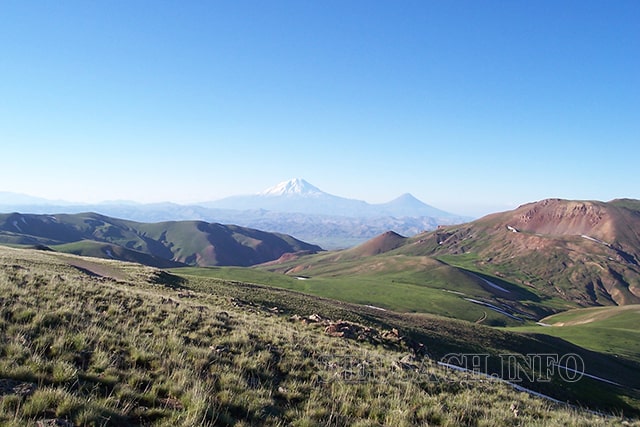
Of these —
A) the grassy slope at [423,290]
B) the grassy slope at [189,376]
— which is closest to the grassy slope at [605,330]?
the grassy slope at [423,290]

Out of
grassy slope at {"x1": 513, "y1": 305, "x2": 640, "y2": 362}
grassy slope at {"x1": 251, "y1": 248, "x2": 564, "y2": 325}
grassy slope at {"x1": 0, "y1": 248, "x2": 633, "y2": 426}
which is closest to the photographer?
grassy slope at {"x1": 0, "y1": 248, "x2": 633, "y2": 426}

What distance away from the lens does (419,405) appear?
13.0 meters

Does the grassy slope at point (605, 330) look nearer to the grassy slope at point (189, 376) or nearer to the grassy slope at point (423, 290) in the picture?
the grassy slope at point (423, 290)

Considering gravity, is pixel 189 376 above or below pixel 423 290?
above

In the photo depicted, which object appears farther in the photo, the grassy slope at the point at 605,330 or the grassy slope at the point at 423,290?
the grassy slope at the point at 423,290

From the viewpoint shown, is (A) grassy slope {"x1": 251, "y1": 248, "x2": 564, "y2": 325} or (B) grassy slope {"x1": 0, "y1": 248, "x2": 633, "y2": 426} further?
(A) grassy slope {"x1": 251, "y1": 248, "x2": 564, "y2": 325}

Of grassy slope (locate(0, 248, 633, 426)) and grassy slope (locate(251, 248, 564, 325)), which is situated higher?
grassy slope (locate(0, 248, 633, 426))

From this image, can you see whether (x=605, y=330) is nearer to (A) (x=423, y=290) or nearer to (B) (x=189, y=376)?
(A) (x=423, y=290)

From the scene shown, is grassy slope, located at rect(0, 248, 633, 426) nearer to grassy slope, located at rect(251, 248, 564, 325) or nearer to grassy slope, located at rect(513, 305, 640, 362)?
grassy slope, located at rect(513, 305, 640, 362)

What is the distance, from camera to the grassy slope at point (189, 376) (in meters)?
8.45

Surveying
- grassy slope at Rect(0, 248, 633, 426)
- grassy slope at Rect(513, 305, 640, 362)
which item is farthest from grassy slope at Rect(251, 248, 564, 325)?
grassy slope at Rect(0, 248, 633, 426)

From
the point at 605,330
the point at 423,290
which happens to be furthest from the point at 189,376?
the point at 423,290

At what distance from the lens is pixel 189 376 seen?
10.8 meters

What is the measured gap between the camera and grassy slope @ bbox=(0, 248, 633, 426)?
8.45m
